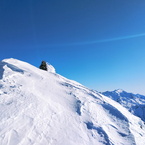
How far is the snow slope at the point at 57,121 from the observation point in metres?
5.07

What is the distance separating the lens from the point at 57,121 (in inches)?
245

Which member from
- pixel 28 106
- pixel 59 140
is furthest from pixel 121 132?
pixel 28 106

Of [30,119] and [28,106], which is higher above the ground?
[28,106]

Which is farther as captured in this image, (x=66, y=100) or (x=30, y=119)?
(x=66, y=100)

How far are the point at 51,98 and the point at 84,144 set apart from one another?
4.22 metres

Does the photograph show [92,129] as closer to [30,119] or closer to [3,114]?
Answer: [30,119]

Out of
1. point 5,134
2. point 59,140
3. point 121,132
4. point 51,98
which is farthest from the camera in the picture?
point 51,98

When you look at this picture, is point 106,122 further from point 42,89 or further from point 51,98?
point 42,89

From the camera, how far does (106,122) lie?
7004 mm

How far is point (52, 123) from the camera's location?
5.96m

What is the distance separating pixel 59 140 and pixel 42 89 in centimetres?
521

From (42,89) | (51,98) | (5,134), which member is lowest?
(5,134)

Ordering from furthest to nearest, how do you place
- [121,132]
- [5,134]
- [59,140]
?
[121,132] < [59,140] < [5,134]

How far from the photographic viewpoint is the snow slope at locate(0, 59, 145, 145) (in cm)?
507
